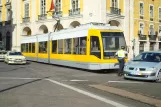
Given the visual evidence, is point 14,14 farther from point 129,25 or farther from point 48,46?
point 48,46

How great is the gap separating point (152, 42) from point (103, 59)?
34.1m

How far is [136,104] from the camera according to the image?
30.8 ft

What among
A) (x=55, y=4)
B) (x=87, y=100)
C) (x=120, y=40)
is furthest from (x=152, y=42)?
(x=87, y=100)

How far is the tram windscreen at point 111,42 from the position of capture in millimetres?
20727

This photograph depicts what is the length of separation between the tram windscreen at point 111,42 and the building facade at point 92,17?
20.8 m

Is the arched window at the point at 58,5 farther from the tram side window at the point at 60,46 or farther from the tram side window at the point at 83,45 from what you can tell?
the tram side window at the point at 83,45

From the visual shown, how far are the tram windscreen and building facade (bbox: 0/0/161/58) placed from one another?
20757 mm

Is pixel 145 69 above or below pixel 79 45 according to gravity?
below

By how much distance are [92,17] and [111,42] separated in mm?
21953

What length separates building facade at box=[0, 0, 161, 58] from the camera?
43.5 m

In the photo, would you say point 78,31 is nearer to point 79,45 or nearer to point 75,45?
point 75,45

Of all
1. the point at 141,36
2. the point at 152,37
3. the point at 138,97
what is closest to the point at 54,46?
the point at 138,97

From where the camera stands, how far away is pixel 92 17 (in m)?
42.8

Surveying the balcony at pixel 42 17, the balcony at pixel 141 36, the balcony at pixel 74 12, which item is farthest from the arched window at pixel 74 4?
the balcony at pixel 141 36
